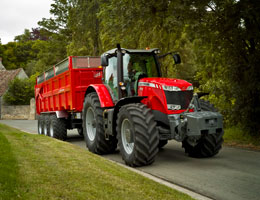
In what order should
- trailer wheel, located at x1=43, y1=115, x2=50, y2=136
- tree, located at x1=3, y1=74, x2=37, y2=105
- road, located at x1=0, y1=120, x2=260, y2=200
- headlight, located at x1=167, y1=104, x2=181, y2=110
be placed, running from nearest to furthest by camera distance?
1. road, located at x1=0, y1=120, x2=260, y2=200
2. headlight, located at x1=167, y1=104, x2=181, y2=110
3. trailer wheel, located at x1=43, y1=115, x2=50, y2=136
4. tree, located at x1=3, y1=74, x2=37, y2=105

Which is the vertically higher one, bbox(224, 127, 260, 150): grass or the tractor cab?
the tractor cab

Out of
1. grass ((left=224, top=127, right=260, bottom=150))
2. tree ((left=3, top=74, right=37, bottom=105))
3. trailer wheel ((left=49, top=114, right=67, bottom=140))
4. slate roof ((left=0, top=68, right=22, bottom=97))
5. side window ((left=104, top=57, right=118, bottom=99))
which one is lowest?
grass ((left=224, top=127, right=260, bottom=150))

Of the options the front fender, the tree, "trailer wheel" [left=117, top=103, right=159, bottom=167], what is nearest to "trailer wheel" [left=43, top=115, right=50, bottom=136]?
the front fender

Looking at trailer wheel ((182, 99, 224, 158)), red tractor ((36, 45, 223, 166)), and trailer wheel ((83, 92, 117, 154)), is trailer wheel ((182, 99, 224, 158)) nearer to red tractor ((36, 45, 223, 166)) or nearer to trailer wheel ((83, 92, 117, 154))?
red tractor ((36, 45, 223, 166))

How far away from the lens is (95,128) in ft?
31.7

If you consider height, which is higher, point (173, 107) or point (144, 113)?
point (173, 107)

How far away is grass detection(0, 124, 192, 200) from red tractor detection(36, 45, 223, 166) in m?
1.00

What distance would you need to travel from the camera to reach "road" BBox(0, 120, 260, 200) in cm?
527

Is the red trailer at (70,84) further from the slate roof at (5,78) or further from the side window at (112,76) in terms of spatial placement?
the slate roof at (5,78)

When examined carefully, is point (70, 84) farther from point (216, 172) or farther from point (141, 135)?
point (216, 172)

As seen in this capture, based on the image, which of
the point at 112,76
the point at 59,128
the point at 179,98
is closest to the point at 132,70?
the point at 112,76

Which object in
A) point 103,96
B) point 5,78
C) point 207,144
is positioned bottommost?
point 207,144

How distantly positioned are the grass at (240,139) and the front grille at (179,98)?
317 cm

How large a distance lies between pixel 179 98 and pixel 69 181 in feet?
11.2
